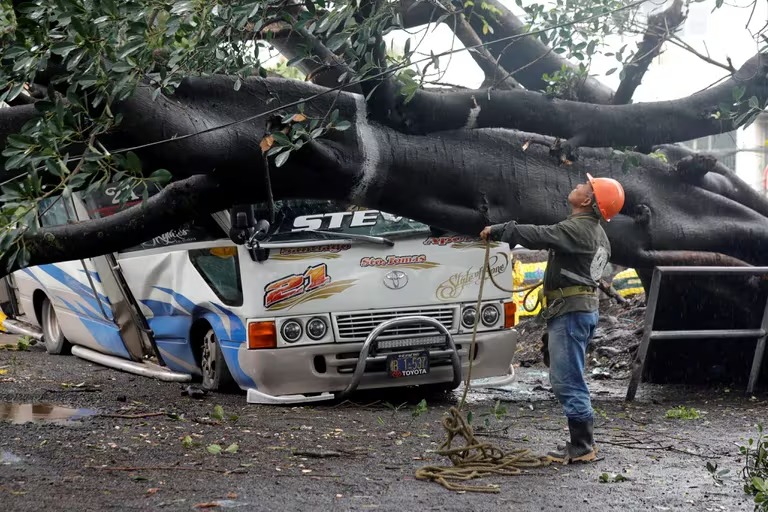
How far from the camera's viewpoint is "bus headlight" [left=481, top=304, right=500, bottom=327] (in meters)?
8.97

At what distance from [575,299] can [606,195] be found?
0.67 meters

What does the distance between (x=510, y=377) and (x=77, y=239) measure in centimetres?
406

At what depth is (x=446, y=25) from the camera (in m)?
8.54

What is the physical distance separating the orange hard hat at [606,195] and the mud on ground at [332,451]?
1.56 m

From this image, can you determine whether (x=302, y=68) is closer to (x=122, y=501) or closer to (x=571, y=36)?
(x=571, y=36)

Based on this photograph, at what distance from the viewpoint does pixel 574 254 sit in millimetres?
6406

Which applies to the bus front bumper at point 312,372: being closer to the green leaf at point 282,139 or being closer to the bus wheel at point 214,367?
the bus wheel at point 214,367

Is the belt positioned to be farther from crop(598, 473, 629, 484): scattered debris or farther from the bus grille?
the bus grille

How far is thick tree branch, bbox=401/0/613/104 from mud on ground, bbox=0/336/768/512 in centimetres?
256

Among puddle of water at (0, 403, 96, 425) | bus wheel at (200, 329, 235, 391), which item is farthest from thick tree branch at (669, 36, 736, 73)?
puddle of water at (0, 403, 96, 425)

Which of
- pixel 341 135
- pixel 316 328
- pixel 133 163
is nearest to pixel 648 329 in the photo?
pixel 316 328

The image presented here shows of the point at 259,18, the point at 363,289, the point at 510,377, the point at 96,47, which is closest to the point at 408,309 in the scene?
the point at 363,289

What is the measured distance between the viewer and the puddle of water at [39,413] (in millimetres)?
7844

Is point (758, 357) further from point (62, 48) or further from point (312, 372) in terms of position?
point (62, 48)
